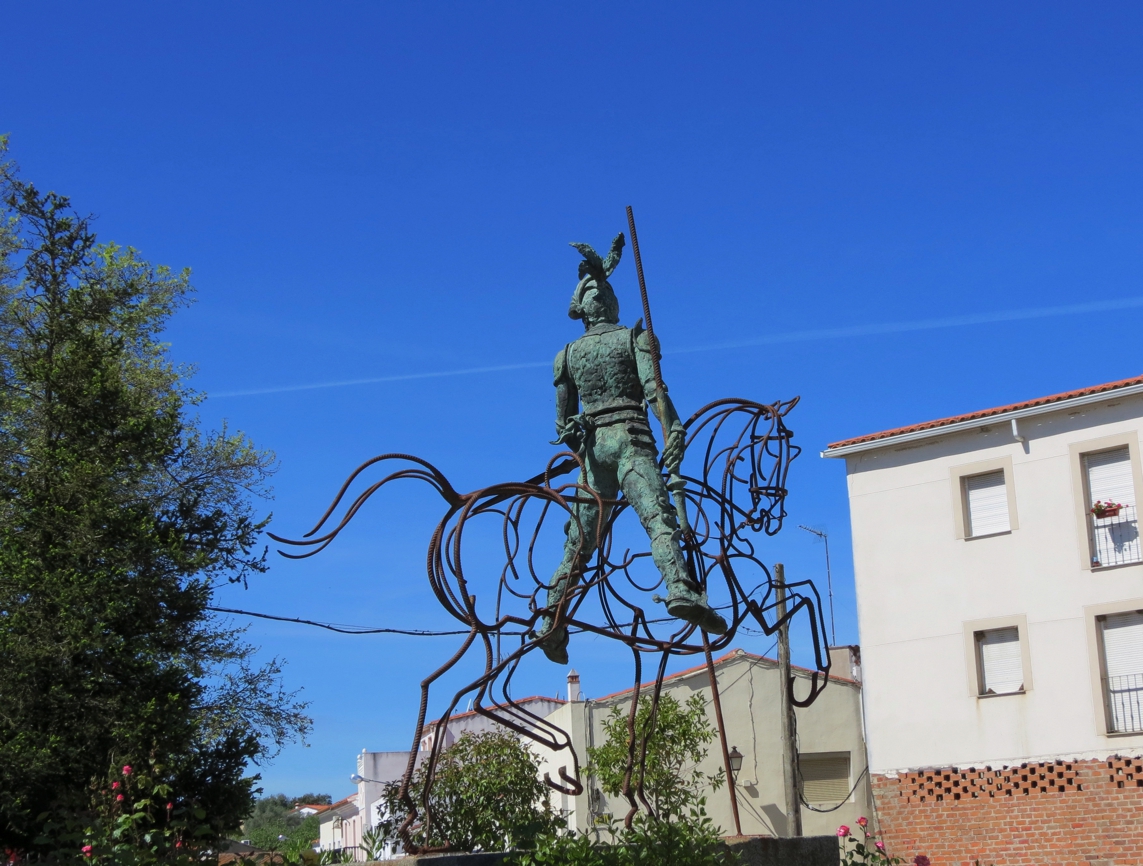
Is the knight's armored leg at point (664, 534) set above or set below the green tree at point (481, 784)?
above

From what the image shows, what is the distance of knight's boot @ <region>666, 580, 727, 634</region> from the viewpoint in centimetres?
744

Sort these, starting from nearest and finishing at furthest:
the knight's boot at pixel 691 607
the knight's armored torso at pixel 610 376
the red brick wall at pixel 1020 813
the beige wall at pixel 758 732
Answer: the knight's boot at pixel 691 607 < the knight's armored torso at pixel 610 376 < the red brick wall at pixel 1020 813 < the beige wall at pixel 758 732

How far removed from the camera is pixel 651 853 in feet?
22.7

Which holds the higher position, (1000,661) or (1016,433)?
(1016,433)

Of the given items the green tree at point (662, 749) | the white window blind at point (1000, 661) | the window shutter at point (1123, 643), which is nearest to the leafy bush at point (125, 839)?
the green tree at point (662, 749)

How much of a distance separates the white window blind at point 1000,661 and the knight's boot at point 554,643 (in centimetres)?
1474

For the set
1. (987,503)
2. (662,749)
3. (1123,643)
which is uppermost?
(987,503)

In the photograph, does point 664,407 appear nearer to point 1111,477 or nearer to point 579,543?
point 579,543

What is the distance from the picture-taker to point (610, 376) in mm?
8250

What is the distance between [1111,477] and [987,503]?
6.53 feet

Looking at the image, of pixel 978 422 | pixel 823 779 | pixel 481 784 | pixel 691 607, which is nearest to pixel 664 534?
pixel 691 607

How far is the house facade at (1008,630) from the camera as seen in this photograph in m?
Result: 19.9

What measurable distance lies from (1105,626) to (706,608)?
1483 cm

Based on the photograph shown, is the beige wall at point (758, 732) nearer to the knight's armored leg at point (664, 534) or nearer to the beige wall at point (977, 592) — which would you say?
the beige wall at point (977, 592)
